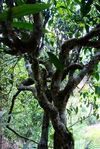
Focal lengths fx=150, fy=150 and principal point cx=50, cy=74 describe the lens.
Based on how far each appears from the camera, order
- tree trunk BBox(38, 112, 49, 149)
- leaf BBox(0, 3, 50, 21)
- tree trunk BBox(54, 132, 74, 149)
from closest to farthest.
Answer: leaf BBox(0, 3, 50, 21)
tree trunk BBox(54, 132, 74, 149)
tree trunk BBox(38, 112, 49, 149)

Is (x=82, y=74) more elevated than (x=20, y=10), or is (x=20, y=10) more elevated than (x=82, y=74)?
(x=82, y=74)

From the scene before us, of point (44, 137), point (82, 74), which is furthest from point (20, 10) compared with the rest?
point (44, 137)

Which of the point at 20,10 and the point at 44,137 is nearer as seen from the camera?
the point at 20,10

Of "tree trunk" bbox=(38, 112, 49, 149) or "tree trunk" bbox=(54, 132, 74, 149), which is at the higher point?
"tree trunk" bbox=(38, 112, 49, 149)

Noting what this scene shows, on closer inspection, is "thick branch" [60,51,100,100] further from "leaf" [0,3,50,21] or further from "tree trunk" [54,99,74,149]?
"leaf" [0,3,50,21]

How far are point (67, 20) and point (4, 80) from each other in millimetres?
861

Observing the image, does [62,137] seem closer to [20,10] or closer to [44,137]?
[44,137]

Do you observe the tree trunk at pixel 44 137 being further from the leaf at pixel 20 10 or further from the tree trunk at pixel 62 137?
the leaf at pixel 20 10

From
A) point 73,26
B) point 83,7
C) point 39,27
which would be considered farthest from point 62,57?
point 73,26

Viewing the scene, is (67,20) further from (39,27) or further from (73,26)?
(39,27)

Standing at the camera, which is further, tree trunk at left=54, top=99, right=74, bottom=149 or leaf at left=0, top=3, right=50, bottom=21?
tree trunk at left=54, top=99, right=74, bottom=149

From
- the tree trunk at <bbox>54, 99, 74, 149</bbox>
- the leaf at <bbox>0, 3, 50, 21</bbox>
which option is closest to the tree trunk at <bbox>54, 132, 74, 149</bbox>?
the tree trunk at <bbox>54, 99, 74, 149</bbox>

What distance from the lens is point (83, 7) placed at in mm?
702

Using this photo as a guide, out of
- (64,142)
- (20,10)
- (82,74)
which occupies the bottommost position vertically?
(64,142)
